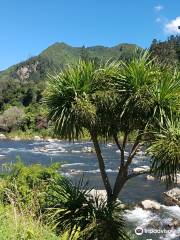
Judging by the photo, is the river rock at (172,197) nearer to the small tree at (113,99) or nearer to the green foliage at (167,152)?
the small tree at (113,99)

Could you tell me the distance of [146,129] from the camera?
10.1 m

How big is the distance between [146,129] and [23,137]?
3288 inches

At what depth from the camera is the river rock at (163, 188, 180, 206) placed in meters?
24.3

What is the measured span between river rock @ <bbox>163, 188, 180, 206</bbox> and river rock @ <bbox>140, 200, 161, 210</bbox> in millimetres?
884

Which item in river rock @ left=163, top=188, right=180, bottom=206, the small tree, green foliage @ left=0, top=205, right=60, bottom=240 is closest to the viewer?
green foliage @ left=0, top=205, right=60, bottom=240

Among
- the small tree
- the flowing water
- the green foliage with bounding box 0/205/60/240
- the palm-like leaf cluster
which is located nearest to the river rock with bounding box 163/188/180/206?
the flowing water

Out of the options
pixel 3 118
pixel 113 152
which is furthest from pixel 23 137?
pixel 113 152

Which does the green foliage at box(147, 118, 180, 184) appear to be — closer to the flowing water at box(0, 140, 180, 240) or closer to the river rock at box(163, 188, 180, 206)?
the flowing water at box(0, 140, 180, 240)

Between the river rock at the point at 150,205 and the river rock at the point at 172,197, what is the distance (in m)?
0.88

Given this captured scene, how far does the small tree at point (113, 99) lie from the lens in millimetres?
10156

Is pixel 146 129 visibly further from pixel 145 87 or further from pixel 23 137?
pixel 23 137

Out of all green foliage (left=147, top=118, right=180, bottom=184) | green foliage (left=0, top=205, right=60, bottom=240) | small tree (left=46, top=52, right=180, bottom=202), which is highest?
small tree (left=46, top=52, right=180, bottom=202)

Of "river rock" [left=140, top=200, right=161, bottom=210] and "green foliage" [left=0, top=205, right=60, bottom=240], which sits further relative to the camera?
"river rock" [left=140, top=200, right=161, bottom=210]

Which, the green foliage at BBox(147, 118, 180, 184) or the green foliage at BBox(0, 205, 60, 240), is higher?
the green foliage at BBox(147, 118, 180, 184)
